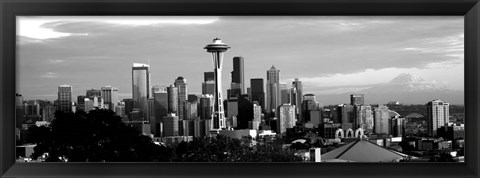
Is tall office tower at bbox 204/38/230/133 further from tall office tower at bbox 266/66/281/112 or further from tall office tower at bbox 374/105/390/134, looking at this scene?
tall office tower at bbox 374/105/390/134

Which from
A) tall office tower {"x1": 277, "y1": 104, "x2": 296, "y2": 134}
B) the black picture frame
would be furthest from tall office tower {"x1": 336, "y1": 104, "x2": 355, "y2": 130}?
the black picture frame

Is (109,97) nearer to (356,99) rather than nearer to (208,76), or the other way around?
(208,76)

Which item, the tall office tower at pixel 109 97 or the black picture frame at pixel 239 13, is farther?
the tall office tower at pixel 109 97

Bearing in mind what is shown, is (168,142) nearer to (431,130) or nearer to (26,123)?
(26,123)

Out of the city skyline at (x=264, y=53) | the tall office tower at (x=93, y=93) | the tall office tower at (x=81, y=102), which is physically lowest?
the tall office tower at (x=81, y=102)

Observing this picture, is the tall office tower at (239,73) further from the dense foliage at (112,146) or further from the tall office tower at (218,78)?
the dense foliage at (112,146)

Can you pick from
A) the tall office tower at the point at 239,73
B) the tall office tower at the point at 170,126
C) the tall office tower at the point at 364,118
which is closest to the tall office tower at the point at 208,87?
the tall office tower at the point at 239,73
